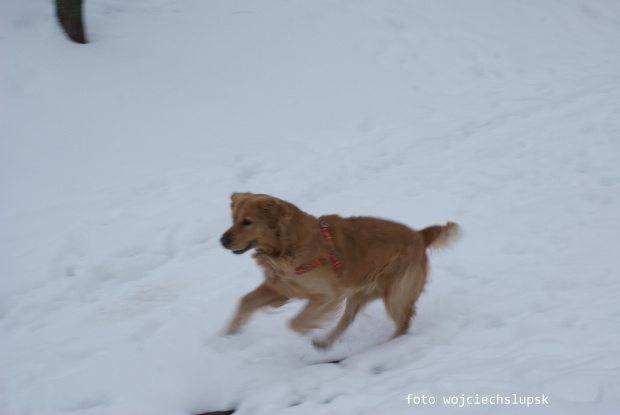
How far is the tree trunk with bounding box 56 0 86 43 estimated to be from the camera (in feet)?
24.6

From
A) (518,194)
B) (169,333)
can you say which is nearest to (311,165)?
(518,194)

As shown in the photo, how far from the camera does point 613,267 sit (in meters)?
4.28

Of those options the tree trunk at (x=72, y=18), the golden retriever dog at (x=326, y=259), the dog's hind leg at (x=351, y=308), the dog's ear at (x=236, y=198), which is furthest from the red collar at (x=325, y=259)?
the tree trunk at (x=72, y=18)

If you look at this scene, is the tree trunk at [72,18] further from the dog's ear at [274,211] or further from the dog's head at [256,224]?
the dog's ear at [274,211]

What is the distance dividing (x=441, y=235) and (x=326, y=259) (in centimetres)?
104

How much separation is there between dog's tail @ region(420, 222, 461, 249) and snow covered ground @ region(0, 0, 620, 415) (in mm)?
469

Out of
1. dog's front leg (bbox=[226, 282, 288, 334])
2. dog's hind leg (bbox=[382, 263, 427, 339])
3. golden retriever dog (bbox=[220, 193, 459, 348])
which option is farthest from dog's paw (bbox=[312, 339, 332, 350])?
dog's hind leg (bbox=[382, 263, 427, 339])

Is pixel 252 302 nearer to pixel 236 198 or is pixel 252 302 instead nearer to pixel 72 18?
pixel 236 198

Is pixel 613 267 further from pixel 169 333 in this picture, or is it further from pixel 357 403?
pixel 169 333

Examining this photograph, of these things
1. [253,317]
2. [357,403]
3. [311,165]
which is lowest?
[311,165]

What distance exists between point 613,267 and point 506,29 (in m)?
8.89

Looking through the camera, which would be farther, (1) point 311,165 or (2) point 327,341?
(1) point 311,165

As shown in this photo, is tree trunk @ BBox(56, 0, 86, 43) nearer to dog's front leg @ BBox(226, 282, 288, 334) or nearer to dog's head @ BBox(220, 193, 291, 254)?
dog's head @ BBox(220, 193, 291, 254)

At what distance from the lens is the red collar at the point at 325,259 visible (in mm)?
3559
